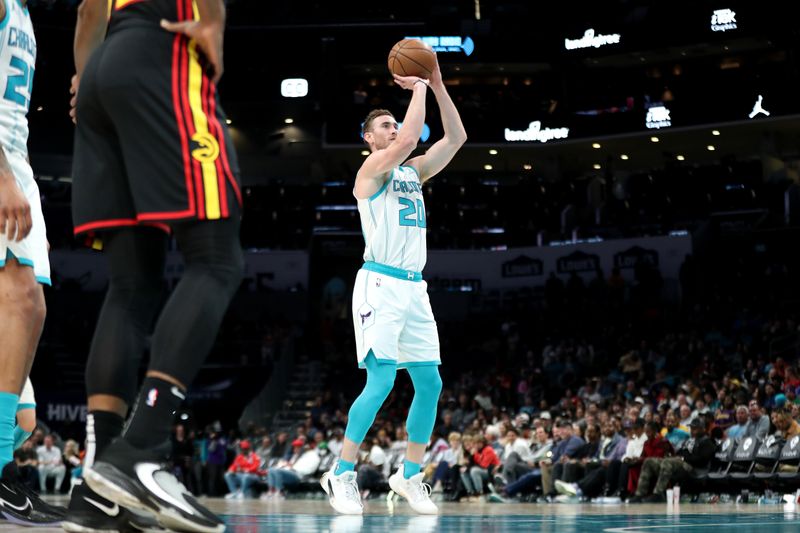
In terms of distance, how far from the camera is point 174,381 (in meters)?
3.30

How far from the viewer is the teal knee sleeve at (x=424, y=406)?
23.7 ft

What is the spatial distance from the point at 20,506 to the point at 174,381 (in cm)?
153

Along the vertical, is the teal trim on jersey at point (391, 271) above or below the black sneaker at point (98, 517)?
above

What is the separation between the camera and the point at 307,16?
3681 centimetres

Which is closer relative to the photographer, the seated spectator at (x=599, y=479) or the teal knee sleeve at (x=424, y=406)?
the teal knee sleeve at (x=424, y=406)

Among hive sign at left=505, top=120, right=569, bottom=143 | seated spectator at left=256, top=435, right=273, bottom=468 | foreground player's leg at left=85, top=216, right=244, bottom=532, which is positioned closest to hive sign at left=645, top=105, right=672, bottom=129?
hive sign at left=505, top=120, right=569, bottom=143

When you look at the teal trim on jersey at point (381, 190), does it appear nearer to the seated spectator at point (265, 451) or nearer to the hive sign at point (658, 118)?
the seated spectator at point (265, 451)

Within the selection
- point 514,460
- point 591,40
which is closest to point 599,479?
point 514,460

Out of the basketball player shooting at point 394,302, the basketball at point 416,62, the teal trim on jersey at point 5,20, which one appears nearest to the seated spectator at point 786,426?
the basketball player shooting at point 394,302

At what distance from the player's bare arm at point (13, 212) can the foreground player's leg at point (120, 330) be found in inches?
19.5

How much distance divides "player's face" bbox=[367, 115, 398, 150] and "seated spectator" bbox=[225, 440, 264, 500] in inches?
547

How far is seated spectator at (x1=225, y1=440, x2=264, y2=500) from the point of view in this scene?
2030 centimetres

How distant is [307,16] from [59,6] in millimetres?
7978

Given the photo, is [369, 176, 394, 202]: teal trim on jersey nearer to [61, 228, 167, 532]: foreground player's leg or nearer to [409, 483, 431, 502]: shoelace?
[409, 483, 431, 502]: shoelace
